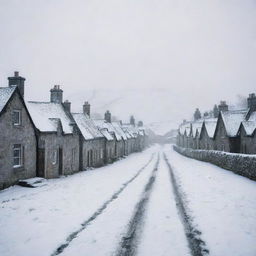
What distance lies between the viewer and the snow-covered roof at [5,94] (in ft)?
68.0

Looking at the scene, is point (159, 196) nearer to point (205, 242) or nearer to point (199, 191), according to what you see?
point (199, 191)

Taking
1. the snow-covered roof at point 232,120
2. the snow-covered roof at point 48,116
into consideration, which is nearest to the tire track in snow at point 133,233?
the snow-covered roof at point 48,116

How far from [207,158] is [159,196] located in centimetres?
2433

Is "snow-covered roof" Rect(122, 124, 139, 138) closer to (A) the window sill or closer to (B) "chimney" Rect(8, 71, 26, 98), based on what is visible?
(B) "chimney" Rect(8, 71, 26, 98)

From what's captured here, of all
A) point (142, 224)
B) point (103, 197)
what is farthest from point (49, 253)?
point (103, 197)

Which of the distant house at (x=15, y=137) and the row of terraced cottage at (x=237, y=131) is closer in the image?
the distant house at (x=15, y=137)

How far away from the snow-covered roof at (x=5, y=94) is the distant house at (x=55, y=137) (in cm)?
470

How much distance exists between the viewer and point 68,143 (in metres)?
30.9

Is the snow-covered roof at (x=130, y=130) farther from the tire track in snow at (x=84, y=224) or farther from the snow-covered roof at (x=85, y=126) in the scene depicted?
the tire track in snow at (x=84, y=224)

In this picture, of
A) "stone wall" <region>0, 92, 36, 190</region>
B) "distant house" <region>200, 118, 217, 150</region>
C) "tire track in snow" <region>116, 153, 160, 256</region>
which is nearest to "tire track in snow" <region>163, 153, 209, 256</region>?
"tire track in snow" <region>116, 153, 160, 256</region>

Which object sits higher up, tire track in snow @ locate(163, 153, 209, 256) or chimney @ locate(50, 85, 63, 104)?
chimney @ locate(50, 85, 63, 104)

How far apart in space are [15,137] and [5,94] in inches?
136

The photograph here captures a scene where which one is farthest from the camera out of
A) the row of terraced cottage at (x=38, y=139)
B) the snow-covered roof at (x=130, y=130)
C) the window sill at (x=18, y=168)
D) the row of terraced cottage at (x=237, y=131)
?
the snow-covered roof at (x=130, y=130)

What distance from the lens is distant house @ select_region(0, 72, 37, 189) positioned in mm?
20500
